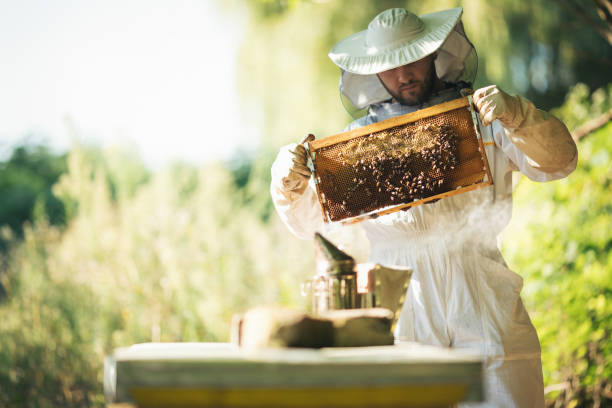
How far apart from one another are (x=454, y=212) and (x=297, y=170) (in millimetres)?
682

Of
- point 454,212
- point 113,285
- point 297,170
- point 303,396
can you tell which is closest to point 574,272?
point 454,212

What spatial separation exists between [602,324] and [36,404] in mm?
4206

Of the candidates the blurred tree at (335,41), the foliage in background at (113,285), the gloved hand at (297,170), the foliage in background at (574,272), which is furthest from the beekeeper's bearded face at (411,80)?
the blurred tree at (335,41)

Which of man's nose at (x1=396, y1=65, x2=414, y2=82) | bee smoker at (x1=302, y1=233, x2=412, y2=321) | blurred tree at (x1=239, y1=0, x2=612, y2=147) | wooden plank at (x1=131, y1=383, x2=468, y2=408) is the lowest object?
wooden plank at (x1=131, y1=383, x2=468, y2=408)

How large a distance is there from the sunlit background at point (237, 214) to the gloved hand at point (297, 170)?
142cm

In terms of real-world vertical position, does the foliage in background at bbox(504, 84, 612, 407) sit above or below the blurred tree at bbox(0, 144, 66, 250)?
below

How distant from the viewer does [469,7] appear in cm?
472

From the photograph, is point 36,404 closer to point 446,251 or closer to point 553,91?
point 446,251

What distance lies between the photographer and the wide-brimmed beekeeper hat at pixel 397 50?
2084mm

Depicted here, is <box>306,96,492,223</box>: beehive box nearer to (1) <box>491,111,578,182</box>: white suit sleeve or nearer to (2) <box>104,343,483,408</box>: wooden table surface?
(1) <box>491,111,578,182</box>: white suit sleeve

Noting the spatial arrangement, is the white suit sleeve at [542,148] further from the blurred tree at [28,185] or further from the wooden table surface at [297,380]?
the blurred tree at [28,185]

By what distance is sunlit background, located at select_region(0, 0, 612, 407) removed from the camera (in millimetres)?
3650

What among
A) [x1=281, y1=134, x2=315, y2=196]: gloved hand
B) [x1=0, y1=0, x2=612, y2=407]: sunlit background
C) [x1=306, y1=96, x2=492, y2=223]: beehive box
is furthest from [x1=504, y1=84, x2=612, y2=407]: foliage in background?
[x1=281, y1=134, x2=315, y2=196]: gloved hand

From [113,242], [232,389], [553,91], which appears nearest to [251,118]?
[113,242]
